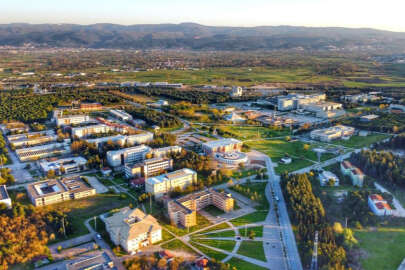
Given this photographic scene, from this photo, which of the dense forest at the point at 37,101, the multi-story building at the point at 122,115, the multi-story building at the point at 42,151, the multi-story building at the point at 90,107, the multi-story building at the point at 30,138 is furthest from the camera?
the multi-story building at the point at 90,107

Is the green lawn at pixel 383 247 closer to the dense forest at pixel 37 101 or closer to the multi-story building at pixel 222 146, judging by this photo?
the multi-story building at pixel 222 146

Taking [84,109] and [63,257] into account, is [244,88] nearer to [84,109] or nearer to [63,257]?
→ [84,109]

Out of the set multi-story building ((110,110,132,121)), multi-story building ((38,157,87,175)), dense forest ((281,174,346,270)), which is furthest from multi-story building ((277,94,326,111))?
multi-story building ((38,157,87,175))

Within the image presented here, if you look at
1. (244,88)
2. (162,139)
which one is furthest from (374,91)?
(162,139)

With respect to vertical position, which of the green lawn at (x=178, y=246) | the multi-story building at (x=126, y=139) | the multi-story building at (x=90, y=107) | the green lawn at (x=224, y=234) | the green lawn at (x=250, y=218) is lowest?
the multi-story building at (x=90, y=107)

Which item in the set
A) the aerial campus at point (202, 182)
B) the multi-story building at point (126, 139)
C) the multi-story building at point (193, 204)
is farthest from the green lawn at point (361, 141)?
the multi-story building at point (126, 139)

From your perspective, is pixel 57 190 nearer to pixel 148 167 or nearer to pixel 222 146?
pixel 148 167

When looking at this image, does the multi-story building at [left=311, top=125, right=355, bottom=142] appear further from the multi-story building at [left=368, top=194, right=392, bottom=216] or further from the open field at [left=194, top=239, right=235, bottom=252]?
the open field at [left=194, top=239, right=235, bottom=252]
